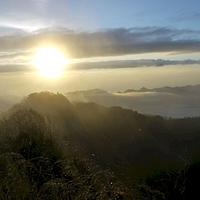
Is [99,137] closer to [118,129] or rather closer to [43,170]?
[118,129]

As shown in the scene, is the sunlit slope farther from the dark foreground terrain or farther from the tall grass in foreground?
the tall grass in foreground

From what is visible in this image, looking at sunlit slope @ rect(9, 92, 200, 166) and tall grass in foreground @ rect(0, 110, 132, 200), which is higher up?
tall grass in foreground @ rect(0, 110, 132, 200)

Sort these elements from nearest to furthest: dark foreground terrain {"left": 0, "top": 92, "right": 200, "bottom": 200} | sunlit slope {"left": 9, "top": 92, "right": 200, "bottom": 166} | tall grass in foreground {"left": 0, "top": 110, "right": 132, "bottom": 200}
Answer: tall grass in foreground {"left": 0, "top": 110, "right": 132, "bottom": 200}
dark foreground terrain {"left": 0, "top": 92, "right": 200, "bottom": 200}
sunlit slope {"left": 9, "top": 92, "right": 200, "bottom": 166}

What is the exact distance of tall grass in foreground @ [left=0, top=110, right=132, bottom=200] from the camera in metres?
3.05

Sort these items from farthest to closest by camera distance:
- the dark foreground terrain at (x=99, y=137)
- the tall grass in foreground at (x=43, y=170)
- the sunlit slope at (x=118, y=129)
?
the sunlit slope at (x=118, y=129) < the dark foreground terrain at (x=99, y=137) < the tall grass in foreground at (x=43, y=170)

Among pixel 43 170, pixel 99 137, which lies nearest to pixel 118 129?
pixel 99 137

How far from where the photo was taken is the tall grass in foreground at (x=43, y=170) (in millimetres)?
3055

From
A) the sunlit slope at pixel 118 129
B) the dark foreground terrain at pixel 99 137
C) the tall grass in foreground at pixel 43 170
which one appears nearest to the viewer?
the tall grass in foreground at pixel 43 170

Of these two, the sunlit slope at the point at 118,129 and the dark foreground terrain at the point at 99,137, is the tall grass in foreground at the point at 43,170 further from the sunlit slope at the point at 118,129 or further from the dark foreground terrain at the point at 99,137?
the sunlit slope at the point at 118,129

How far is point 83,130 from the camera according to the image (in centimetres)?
2412

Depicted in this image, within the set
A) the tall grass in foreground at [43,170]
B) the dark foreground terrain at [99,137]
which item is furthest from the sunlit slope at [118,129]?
the tall grass in foreground at [43,170]

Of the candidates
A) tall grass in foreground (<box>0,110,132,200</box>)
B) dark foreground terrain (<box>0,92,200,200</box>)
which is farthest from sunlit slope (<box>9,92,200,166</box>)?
tall grass in foreground (<box>0,110,132,200</box>)

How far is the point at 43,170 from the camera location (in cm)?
372

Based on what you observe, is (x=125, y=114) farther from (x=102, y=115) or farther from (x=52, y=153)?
(x=52, y=153)
